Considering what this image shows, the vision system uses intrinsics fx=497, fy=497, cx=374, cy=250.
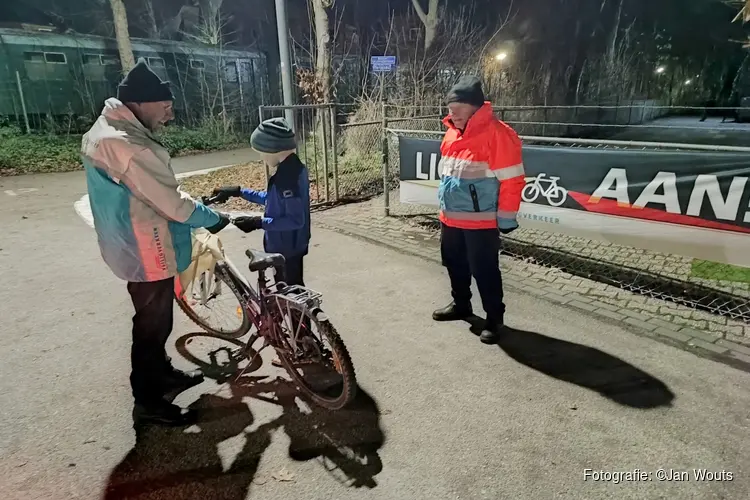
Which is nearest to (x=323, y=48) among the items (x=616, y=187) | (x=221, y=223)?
(x=616, y=187)

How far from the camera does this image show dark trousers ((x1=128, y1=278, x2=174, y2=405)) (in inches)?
109

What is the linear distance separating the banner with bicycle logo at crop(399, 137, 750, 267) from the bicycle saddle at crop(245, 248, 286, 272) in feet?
10.6

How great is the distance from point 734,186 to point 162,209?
14.0ft

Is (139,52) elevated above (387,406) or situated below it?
above

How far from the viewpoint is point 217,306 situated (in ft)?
12.6

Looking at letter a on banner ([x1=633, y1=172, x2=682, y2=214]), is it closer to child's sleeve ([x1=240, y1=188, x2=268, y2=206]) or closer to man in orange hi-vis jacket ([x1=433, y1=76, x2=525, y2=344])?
man in orange hi-vis jacket ([x1=433, y1=76, x2=525, y2=344])

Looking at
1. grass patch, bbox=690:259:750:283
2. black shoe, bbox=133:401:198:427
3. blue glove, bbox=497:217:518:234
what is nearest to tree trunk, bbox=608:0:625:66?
grass patch, bbox=690:259:750:283

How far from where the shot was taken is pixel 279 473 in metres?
2.56

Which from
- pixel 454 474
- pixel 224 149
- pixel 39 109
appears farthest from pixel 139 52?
pixel 454 474

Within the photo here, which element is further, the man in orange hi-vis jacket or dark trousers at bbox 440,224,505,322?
dark trousers at bbox 440,224,505,322

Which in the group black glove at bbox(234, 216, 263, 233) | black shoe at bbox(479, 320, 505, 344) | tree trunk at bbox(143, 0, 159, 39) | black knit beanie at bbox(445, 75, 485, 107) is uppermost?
tree trunk at bbox(143, 0, 159, 39)

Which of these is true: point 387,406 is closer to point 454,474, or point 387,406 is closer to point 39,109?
point 454,474

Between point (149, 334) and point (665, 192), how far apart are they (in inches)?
168

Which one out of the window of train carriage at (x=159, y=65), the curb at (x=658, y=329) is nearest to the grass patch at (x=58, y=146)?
the window of train carriage at (x=159, y=65)
